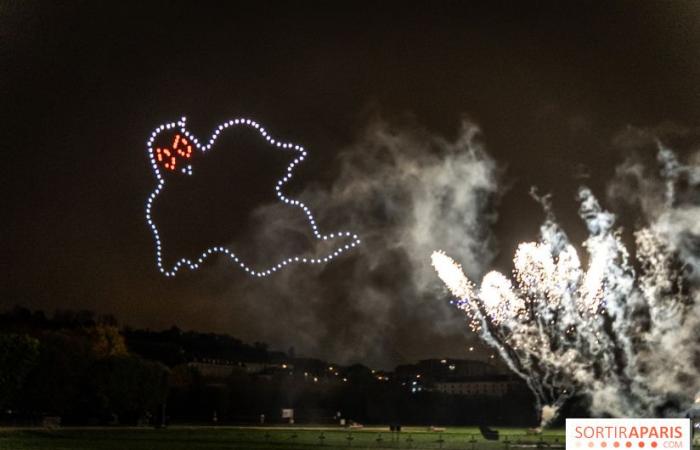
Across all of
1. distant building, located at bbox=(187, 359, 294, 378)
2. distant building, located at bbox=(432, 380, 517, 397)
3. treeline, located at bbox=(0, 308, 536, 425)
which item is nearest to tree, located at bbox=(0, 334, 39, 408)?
treeline, located at bbox=(0, 308, 536, 425)

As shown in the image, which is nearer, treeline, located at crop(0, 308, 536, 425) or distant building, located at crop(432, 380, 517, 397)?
treeline, located at crop(0, 308, 536, 425)

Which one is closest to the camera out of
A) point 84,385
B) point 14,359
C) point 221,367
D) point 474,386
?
point 14,359

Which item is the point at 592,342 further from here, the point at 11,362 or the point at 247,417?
the point at 247,417

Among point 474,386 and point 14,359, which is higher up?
point 474,386

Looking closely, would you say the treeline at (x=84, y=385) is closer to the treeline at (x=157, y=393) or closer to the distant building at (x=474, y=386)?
the treeline at (x=157, y=393)

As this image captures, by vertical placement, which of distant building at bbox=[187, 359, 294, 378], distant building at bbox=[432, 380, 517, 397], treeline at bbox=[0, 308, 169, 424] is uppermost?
distant building at bbox=[187, 359, 294, 378]

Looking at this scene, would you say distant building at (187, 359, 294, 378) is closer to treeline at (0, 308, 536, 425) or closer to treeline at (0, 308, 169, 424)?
treeline at (0, 308, 536, 425)

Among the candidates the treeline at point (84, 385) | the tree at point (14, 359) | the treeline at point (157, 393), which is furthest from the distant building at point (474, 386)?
the tree at point (14, 359)

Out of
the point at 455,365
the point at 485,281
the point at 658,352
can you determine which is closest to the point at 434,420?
the point at 658,352

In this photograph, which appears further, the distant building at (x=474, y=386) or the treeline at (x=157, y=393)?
the distant building at (x=474, y=386)

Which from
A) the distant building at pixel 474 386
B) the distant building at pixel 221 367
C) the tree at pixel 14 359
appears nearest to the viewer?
the tree at pixel 14 359

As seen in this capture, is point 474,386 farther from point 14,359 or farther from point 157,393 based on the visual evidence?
point 14,359

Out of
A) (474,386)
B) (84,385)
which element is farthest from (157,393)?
(474,386)

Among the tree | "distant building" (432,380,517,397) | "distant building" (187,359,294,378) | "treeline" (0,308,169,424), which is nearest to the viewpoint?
the tree
